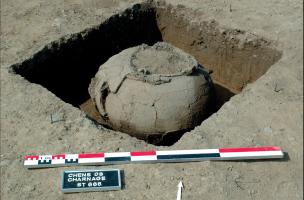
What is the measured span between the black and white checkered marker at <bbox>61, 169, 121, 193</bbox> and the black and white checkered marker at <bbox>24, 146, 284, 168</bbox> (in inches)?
6.1

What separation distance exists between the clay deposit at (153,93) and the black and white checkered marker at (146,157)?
70cm

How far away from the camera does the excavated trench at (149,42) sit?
237 inches

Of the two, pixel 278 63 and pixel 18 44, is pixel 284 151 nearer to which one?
pixel 278 63

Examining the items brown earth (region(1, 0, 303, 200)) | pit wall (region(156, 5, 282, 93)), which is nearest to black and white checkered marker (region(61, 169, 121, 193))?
brown earth (region(1, 0, 303, 200))

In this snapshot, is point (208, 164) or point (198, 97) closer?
point (208, 164)

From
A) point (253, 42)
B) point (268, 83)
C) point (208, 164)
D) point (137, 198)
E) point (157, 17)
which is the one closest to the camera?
point (137, 198)

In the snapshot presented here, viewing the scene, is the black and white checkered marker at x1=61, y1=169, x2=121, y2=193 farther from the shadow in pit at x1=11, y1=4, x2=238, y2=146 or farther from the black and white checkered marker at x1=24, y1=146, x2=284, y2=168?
the shadow in pit at x1=11, y1=4, x2=238, y2=146

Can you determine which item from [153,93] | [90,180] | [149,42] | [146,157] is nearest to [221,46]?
[149,42]

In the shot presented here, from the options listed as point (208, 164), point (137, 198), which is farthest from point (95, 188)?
point (208, 164)

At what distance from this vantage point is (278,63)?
5418mm

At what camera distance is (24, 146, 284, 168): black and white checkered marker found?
Answer: 4.21m

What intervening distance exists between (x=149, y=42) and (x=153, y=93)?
2.50 m

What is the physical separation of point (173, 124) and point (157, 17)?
2709mm

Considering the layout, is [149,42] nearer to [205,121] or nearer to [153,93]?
[153,93]
